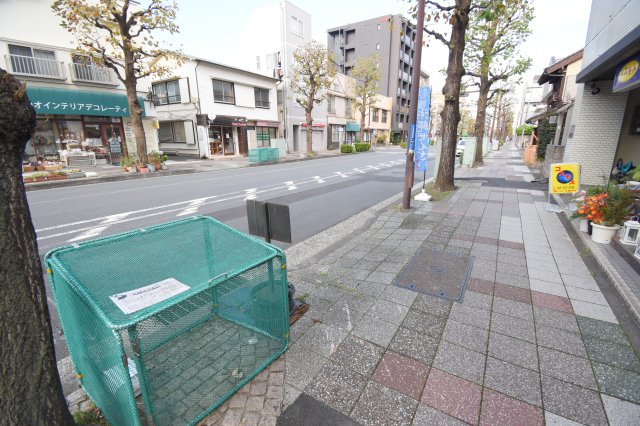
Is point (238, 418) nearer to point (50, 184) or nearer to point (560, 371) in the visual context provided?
point (560, 371)

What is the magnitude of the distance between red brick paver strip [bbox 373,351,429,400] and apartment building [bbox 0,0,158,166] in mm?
19410

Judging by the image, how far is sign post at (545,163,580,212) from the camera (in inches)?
294

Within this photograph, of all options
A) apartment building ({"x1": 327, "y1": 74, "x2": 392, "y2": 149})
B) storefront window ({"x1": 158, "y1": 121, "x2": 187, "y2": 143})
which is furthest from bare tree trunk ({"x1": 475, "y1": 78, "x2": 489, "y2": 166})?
storefront window ({"x1": 158, "y1": 121, "x2": 187, "y2": 143})

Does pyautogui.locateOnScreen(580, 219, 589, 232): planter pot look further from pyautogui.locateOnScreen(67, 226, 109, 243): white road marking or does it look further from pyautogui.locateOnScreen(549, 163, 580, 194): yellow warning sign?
pyautogui.locateOnScreen(67, 226, 109, 243): white road marking

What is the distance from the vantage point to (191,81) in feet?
73.4

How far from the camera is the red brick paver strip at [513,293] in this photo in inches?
145

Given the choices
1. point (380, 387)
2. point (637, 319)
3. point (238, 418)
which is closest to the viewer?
point (238, 418)

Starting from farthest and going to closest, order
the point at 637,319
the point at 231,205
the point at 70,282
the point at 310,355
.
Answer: the point at 231,205 < the point at 637,319 < the point at 310,355 < the point at 70,282

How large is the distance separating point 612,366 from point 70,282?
432 centimetres

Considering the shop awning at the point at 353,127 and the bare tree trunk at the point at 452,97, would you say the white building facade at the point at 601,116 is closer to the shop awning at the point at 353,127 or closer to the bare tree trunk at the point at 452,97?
the bare tree trunk at the point at 452,97

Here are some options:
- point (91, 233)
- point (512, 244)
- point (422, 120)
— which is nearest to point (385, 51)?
point (422, 120)

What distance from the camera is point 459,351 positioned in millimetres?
2809

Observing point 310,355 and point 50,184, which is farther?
point 50,184

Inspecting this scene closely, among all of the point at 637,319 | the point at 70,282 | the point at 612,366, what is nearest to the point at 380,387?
the point at 612,366
